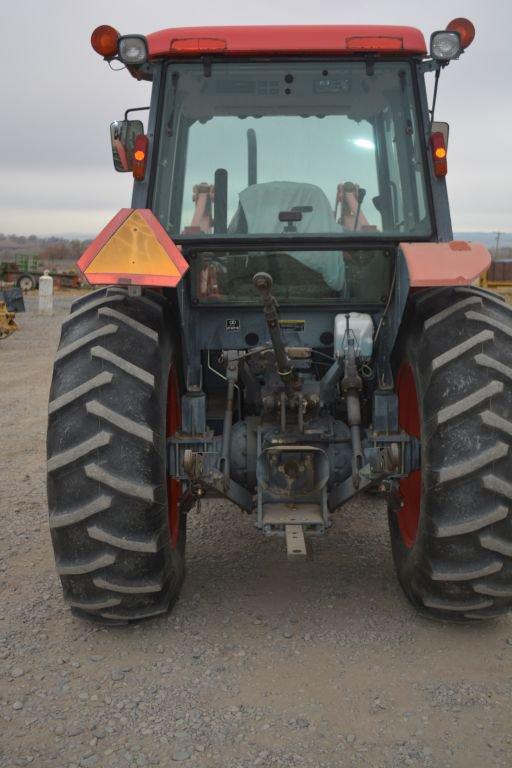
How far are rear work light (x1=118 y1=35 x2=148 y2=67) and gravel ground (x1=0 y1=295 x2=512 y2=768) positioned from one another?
8.54 ft

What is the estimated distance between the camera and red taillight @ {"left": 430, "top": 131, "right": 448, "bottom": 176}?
3.91 m

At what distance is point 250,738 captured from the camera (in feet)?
9.08

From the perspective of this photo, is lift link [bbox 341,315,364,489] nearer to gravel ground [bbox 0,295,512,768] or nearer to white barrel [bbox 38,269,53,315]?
gravel ground [bbox 0,295,512,768]

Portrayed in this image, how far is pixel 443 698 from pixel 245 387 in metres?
1.70

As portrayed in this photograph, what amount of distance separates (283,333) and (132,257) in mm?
1026

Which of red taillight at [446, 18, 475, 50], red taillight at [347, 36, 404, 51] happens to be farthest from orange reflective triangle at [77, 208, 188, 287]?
red taillight at [446, 18, 475, 50]

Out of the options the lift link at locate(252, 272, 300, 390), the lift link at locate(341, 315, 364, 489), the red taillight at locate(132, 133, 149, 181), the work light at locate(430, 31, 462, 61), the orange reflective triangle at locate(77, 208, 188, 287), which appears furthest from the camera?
the red taillight at locate(132, 133, 149, 181)

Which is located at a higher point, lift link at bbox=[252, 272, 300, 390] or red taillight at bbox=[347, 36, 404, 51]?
red taillight at bbox=[347, 36, 404, 51]

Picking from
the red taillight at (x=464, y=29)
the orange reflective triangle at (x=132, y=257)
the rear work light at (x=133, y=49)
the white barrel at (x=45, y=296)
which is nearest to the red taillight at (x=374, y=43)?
the red taillight at (x=464, y=29)

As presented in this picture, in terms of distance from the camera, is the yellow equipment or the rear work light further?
A: the yellow equipment

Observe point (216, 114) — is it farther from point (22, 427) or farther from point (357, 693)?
point (22, 427)

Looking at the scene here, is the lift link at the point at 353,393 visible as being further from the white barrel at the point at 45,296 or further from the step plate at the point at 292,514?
the white barrel at the point at 45,296

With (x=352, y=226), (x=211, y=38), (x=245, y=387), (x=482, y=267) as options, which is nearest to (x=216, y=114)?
(x=211, y=38)

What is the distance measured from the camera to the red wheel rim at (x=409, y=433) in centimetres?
389
